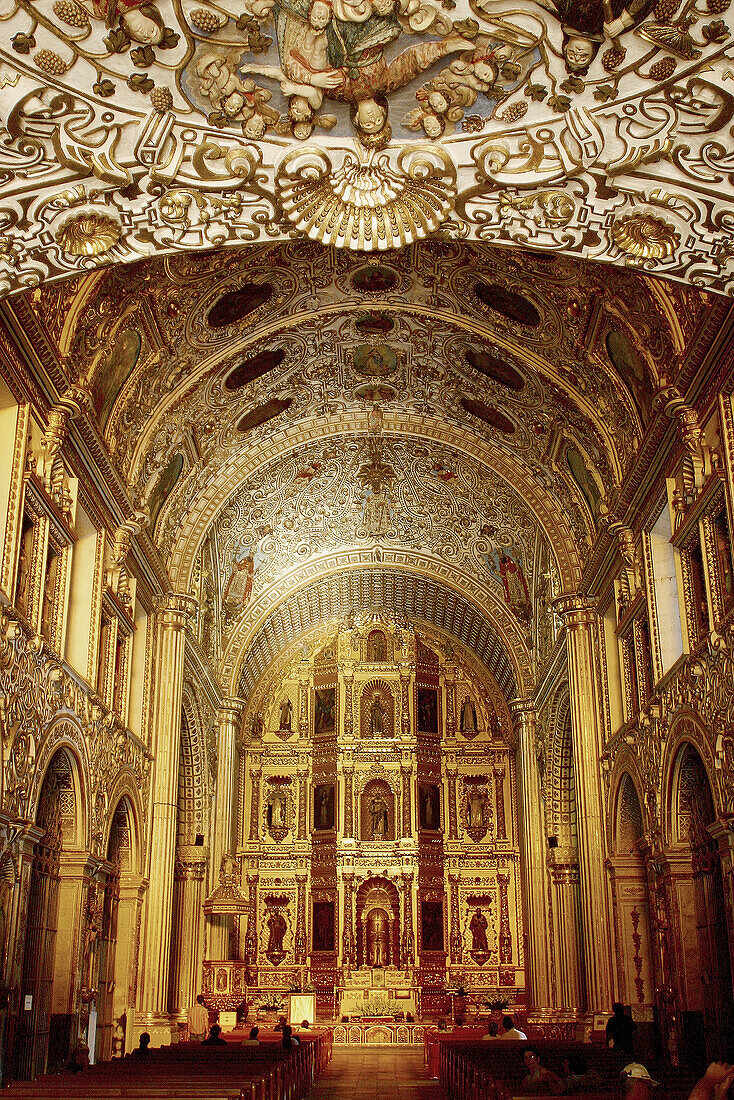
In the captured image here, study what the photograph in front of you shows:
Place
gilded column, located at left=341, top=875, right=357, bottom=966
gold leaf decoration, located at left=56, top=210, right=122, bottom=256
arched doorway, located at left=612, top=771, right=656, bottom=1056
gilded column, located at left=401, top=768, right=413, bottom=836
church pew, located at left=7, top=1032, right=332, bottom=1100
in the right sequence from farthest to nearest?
gilded column, located at left=401, top=768, right=413, bottom=836 → gilded column, located at left=341, top=875, right=357, bottom=966 → arched doorway, located at left=612, top=771, right=656, bottom=1056 → gold leaf decoration, located at left=56, top=210, right=122, bottom=256 → church pew, located at left=7, top=1032, right=332, bottom=1100

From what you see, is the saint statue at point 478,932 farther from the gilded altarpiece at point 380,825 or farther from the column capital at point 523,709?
the column capital at point 523,709

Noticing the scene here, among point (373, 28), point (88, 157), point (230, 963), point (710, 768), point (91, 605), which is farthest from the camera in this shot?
point (230, 963)

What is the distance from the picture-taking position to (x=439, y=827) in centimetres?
3192

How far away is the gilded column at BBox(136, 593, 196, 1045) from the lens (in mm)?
18344

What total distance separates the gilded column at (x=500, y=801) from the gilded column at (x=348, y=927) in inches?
173

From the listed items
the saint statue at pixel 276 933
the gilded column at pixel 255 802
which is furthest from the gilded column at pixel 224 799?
the saint statue at pixel 276 933

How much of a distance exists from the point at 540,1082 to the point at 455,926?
21.6m

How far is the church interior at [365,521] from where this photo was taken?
9266mm

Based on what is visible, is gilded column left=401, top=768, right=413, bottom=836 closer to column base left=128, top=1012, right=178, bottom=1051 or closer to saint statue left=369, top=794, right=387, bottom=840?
saint statue left=369, top=794, right=387, bottom=840

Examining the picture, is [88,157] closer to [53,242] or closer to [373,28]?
[53,242]

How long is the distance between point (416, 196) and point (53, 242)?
10.8 feet

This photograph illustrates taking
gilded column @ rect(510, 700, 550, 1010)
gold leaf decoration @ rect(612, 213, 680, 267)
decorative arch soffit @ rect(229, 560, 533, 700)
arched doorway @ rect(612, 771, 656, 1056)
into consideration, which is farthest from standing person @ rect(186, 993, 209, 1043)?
gold leaf decoration @ rect(612, 213, 680, 267)

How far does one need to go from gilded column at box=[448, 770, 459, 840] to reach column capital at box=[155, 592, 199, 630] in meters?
13.4

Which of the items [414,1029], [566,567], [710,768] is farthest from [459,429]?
[414,1029]
